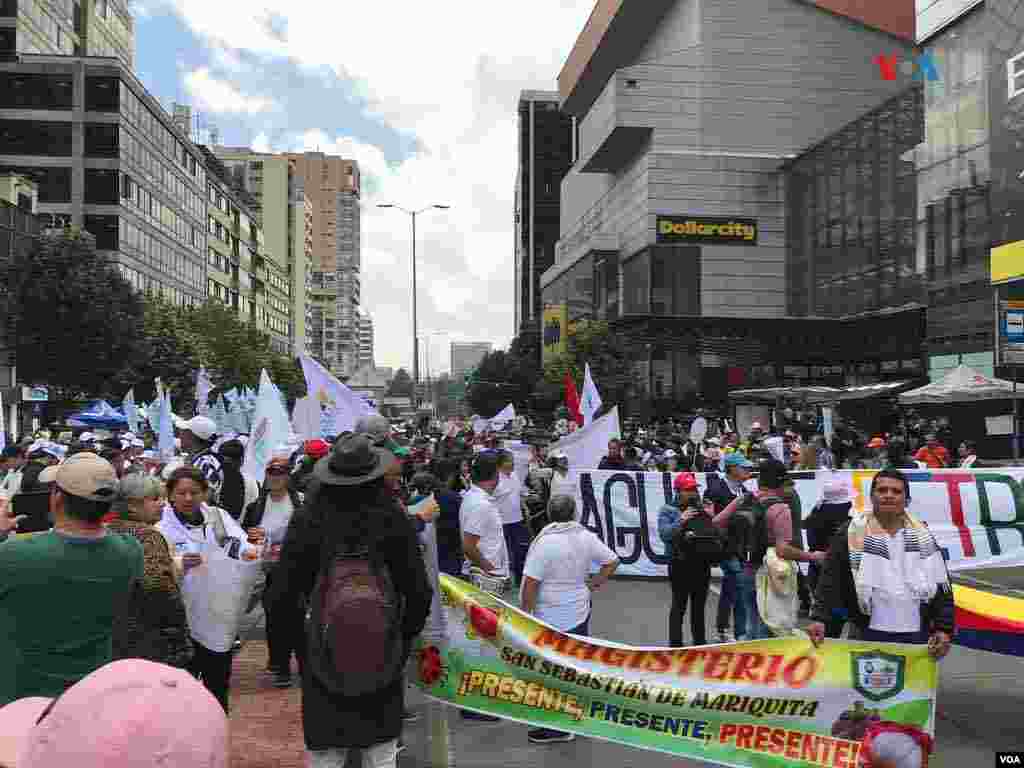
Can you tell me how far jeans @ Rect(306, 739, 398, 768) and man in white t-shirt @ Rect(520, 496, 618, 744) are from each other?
2923 mm

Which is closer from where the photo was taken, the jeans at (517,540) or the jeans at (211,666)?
the jeans at (211,666)

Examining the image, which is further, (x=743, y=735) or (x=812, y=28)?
(x=812, y=28)

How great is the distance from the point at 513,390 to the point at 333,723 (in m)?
83.0

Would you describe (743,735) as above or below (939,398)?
below

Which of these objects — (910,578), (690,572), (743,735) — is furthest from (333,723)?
(690,572)

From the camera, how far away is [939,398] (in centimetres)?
2281

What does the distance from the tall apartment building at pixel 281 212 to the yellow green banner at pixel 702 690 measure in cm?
12320

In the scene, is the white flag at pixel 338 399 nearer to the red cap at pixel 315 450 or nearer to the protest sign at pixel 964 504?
the red cap at pixel 315 450

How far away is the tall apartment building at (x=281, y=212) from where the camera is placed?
5310 inches

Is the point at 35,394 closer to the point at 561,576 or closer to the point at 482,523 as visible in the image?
the point at 482,523

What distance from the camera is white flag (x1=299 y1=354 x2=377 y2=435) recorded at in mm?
11984

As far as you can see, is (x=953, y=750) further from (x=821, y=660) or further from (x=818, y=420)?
(x=818, y=420)

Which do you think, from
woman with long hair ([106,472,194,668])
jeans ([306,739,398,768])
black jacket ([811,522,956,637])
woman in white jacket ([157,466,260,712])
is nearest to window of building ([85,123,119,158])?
woman in white jacket ([157,466,260,712])

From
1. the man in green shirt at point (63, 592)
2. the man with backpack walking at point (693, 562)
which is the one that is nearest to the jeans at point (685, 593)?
the man with backpack walking at point (693, 562)
